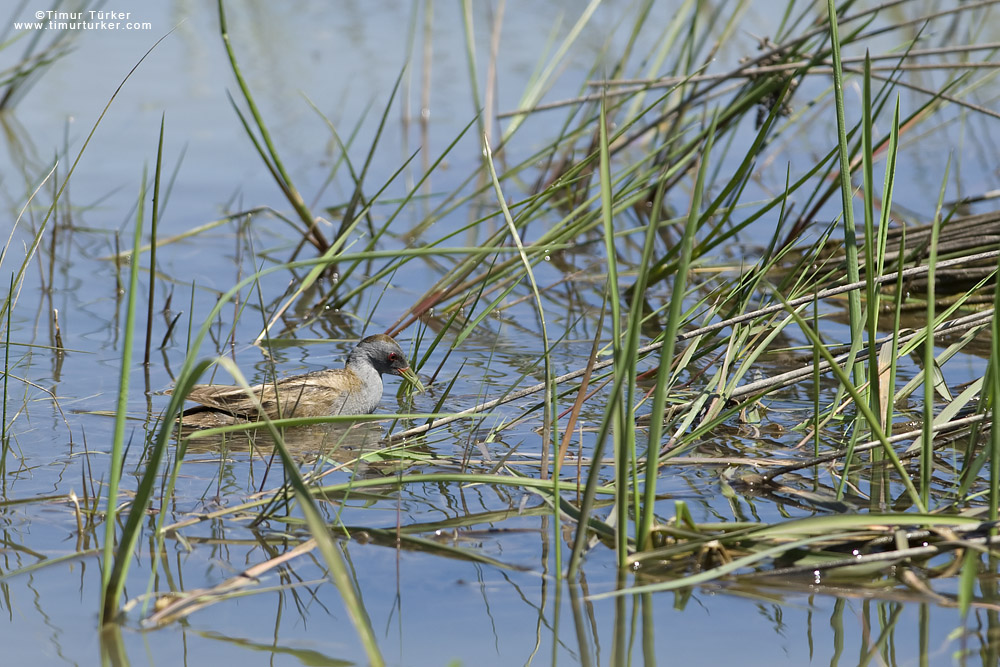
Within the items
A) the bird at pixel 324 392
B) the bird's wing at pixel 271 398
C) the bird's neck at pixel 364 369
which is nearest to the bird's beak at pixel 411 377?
the bird at pixel 324 392

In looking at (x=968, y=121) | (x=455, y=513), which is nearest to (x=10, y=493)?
(x=455, y=513)

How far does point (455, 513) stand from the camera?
3971mm

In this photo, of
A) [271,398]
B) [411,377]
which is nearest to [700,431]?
[411,377]

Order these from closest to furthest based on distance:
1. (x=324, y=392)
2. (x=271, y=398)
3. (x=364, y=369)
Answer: (x=271, y=398) → (x=324, y=392) → (x=364, y=369)

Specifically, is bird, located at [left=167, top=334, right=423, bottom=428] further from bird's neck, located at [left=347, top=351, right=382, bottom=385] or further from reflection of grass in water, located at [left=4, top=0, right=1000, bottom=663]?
reflection of grass in water, located at [left=4, top=0, right=1000, bottom=663]

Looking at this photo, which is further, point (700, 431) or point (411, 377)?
point (411, 377)

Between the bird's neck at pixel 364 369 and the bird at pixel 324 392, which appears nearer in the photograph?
the bird at pixel 324 392

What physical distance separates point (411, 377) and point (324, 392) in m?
0.52

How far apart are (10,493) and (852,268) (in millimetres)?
3102

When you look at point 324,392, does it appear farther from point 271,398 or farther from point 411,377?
point 411,377

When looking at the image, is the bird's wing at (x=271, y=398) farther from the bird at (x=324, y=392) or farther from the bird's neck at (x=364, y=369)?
the bird's neck at (x=364, y=369)

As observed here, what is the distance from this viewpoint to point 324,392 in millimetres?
5820

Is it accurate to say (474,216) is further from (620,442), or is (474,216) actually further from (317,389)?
(620,442)

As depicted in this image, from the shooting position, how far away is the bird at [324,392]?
5.58 meters
